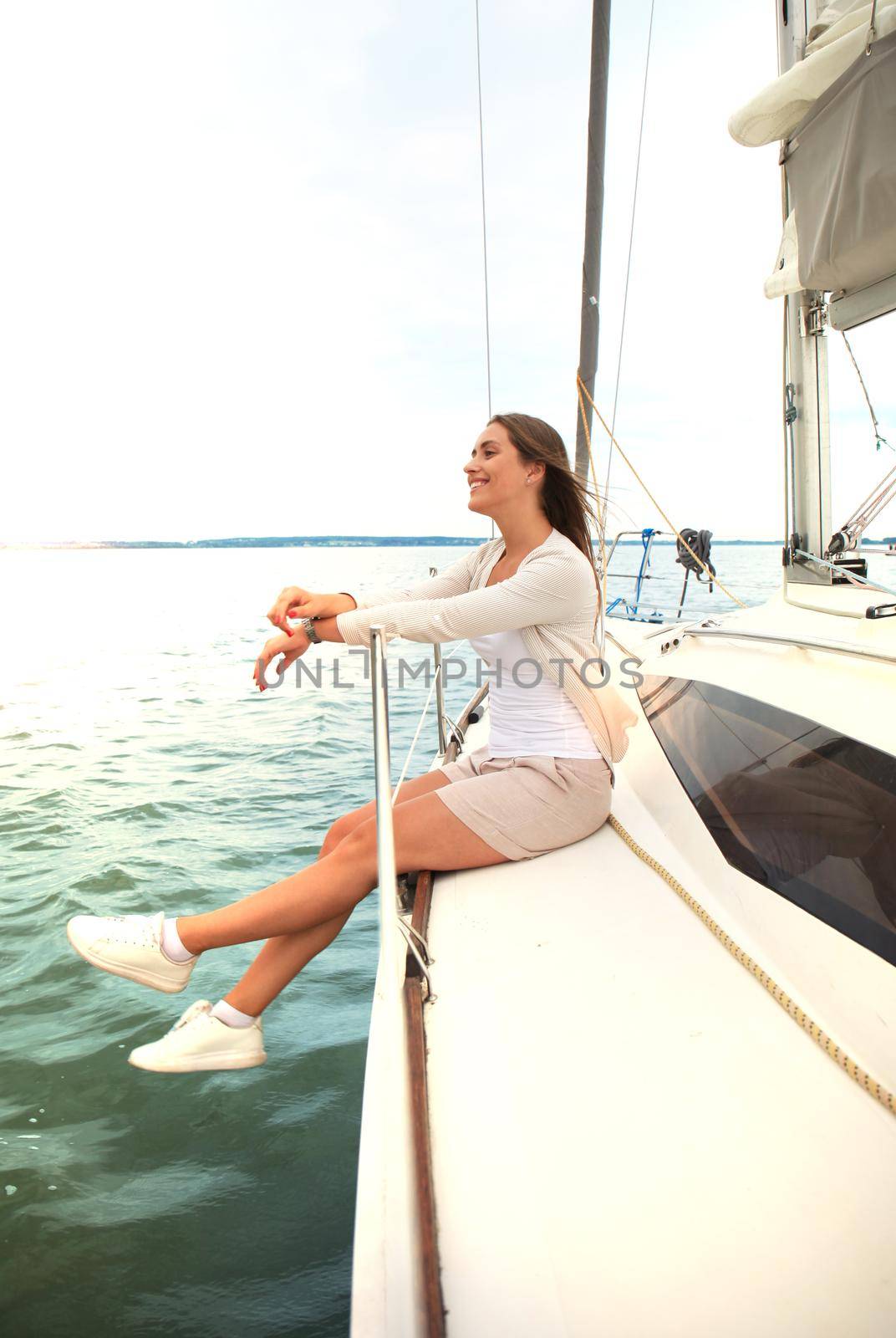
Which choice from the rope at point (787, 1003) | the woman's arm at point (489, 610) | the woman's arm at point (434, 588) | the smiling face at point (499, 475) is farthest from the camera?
the woman's arm at point (434, 588)

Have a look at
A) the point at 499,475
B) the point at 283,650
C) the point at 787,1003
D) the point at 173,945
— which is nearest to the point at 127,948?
the point at 173,945

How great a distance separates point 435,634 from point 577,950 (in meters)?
0.85

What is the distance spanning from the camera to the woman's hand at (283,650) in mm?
2041

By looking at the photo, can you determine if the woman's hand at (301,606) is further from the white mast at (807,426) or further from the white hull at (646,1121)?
the white mast at (807,426)

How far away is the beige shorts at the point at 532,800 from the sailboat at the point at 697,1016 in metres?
0.08

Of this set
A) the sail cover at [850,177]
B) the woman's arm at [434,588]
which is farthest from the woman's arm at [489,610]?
the sail cover at [850,177]

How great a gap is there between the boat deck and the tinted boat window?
0.20 m

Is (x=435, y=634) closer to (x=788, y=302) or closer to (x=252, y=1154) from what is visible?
(x=252, y=1154)

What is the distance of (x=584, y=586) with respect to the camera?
2.13 m

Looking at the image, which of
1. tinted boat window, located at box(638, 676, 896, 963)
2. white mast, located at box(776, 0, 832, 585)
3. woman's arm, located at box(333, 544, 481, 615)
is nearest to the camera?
tinted boat window, located at box(638, 676, 896, 963)

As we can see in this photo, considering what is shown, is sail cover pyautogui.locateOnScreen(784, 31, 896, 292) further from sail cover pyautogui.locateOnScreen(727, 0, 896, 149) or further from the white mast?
the white mast

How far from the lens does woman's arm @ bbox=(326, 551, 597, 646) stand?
6.68ft

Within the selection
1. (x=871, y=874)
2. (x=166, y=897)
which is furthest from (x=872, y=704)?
(x=166, y=897)

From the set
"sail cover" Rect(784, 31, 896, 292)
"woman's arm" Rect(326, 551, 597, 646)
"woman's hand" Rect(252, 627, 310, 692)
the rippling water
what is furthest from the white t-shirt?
"sail cover" Rect(784, 31, 896, 292)
